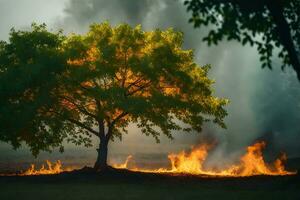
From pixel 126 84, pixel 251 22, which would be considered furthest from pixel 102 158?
pixel 251 22

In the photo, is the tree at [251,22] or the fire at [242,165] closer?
the tree at [251,22]

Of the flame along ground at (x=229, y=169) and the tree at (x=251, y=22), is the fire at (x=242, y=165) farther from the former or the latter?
the tree at (x=251, y=22)

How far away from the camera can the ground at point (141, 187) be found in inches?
995

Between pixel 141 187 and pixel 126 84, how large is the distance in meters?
12.0

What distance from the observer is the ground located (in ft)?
82.9

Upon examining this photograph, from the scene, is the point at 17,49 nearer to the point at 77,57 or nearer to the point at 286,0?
the point at 77,57

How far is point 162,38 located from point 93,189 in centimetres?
1514

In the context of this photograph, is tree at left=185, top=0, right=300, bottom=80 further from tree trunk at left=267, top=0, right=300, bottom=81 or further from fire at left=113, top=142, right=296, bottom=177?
fire at left=113, top=142, right=296, bottom=177

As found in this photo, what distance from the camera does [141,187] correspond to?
30.5 m

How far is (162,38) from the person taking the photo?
130 ft

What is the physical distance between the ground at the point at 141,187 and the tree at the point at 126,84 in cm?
411

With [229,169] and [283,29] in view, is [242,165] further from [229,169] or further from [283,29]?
[283,29]

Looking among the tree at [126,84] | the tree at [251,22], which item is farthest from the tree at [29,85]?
the tree at [251,22]

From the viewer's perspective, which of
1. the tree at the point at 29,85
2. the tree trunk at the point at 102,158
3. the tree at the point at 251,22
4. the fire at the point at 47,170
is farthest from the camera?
the fire at the point at 47,170
